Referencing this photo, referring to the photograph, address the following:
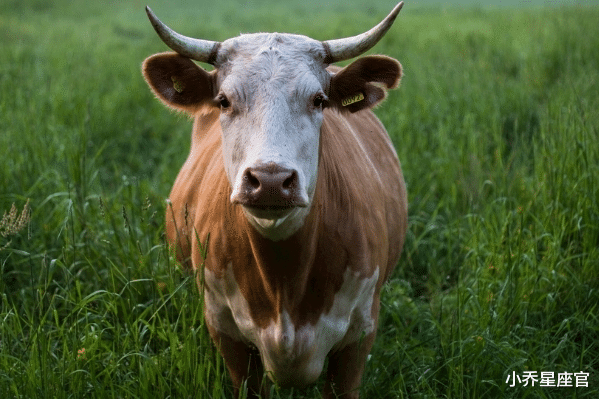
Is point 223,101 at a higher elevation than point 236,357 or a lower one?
higher

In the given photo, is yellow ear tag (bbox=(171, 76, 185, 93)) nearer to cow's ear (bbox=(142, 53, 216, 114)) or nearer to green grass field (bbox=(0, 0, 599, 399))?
cow's ear (bbox=(142, 53, 216, 114))

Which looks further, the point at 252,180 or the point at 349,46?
the point at 349,46

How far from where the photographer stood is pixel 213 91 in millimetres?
2793

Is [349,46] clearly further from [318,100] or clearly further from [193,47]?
[193,47]

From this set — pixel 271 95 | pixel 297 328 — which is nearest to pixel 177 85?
pixel 271 95

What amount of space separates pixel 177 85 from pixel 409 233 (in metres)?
2.25

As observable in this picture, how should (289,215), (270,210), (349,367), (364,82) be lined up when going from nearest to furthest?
(270,210)
(289,215)
(364,82)
(349,367)

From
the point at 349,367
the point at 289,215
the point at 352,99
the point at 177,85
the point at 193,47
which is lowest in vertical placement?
the point at 349,367

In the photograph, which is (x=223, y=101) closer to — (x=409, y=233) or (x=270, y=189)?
(x=270, y=189)

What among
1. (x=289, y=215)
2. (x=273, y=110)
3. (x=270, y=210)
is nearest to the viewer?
(x=270, y=210)

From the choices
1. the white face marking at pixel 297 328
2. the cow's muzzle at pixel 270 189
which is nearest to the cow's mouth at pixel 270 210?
the cow's muzzle at pixel 270 189

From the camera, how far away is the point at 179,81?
9.26ft

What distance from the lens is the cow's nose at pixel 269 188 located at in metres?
2.11

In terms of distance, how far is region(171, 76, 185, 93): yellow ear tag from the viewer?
2.82 metres
